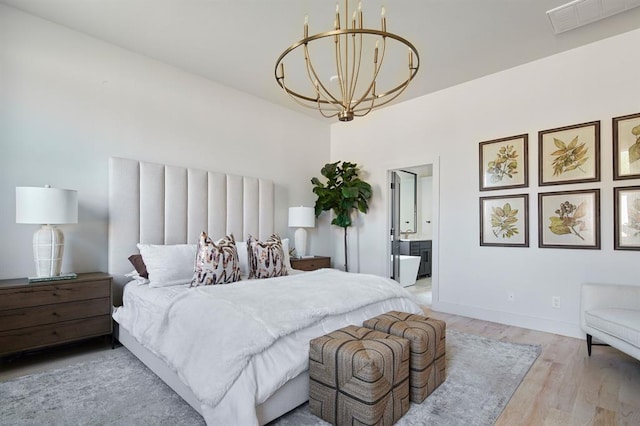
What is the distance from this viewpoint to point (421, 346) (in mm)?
2035

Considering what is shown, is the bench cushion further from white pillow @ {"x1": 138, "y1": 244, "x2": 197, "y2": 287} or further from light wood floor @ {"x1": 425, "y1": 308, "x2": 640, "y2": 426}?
white pillow @ {"x1": 138, "y1": 244, "x2": 197, "y2": 287}

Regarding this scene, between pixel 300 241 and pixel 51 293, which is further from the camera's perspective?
pixel 300 241

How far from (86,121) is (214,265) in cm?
191

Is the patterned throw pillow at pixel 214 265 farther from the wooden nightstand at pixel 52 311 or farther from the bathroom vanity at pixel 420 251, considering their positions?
the bathroom vanity at pixel 420 251

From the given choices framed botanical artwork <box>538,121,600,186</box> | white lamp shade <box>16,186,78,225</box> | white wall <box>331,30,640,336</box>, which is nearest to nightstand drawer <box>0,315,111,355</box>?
white lamp shade <box>16,186,78,225</box>

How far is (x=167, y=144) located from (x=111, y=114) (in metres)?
0.59

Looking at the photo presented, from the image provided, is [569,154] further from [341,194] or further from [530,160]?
[341,194]

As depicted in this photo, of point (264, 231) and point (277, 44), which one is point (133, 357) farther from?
point (277, 44)

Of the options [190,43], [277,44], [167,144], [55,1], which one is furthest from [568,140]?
[55,1]

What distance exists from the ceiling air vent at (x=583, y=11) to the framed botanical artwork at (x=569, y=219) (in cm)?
155

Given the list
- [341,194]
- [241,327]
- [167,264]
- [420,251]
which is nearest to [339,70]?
[241,327]

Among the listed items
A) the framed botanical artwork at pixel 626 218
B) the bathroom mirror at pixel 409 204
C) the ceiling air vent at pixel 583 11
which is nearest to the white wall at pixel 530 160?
the framed botanical artwork at pixel 626 218

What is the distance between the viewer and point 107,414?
76.2 inches

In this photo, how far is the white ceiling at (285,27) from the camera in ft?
8.91
